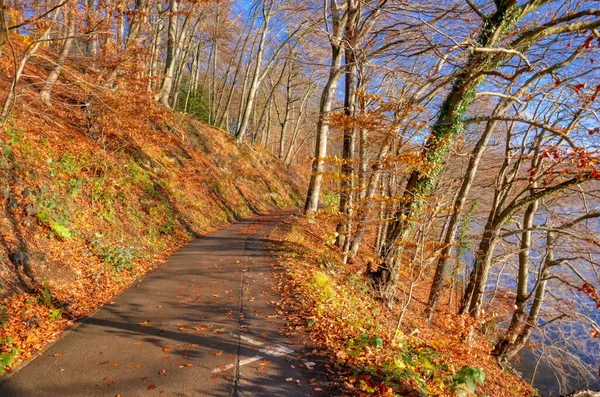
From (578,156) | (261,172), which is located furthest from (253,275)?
(261,172)

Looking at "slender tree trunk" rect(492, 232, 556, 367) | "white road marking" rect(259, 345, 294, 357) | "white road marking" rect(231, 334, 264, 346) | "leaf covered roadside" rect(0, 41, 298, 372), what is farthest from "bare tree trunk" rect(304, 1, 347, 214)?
"slender tree trunk" rect(492, 232, 556, 367)

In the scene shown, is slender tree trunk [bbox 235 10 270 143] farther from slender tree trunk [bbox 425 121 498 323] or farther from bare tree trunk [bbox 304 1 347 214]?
slender tree trunk [bbox 425 121 498 323]

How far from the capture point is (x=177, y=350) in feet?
15.8

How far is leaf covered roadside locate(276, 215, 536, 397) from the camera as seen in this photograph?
4.37 meters

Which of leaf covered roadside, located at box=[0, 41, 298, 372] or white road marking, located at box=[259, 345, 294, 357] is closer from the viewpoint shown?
white road marking, located at box=[259, 345, 294, 357]

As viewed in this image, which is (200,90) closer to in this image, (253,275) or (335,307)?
(253,275)

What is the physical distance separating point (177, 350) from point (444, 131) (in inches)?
273

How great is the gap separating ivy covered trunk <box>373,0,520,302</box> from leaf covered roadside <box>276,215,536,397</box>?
4.93ft

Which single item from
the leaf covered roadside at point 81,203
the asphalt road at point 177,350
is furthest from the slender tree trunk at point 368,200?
the leaf covered roadside at point 81,203

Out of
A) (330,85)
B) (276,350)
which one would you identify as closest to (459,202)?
(330,85)

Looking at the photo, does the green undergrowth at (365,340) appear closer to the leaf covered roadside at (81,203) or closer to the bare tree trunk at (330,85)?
the bare tree trunk at (330,85)

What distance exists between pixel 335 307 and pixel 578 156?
5230mm

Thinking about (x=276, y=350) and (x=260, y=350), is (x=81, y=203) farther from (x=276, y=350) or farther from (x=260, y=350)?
(x=276, y=350)

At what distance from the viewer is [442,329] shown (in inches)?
454
